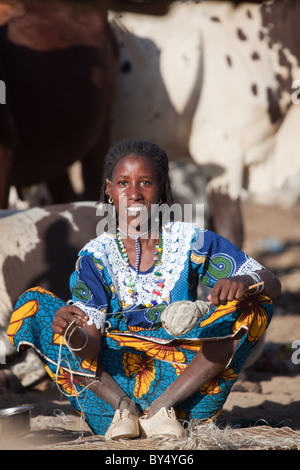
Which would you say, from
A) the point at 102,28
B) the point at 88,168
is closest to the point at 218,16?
the point at 102,28

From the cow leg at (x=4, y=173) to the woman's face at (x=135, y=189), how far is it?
6.49ft

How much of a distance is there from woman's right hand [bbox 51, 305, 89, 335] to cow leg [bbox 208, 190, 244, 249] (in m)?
3.06

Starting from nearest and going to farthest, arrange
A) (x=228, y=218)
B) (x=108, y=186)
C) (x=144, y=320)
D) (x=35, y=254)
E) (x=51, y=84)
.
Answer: (x=144, y=320), (x=108, y=186), (x=35, y=254), (x=51, y=84), (x=228, y=218)

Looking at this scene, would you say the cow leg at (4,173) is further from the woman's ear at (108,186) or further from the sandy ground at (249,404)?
the woman's ear at (108,186)

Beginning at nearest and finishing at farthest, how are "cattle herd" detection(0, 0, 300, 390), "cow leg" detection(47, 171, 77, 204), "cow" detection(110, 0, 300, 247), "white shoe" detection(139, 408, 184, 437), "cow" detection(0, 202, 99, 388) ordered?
"white shoe" detection(139, 408, 184, 437), "cow" detection(0, 202, 99, 388), "cattle herd" detection(0, 0, 300, 390), "cow" detection(110, 0, 300, 247), "cow leg" detection(47, 171, 77, 204)

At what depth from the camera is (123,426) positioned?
8.16 ft

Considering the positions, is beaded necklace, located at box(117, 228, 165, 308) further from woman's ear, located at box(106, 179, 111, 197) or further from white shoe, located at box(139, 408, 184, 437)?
white shoe, located at box(139, 408, 184, 437)

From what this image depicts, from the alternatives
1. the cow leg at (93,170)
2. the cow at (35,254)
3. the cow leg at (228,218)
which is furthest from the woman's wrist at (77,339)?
the cow leg at (93,170)

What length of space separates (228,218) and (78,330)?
3.14 meters

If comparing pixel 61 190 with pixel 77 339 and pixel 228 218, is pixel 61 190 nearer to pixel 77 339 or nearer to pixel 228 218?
pixel 228 218

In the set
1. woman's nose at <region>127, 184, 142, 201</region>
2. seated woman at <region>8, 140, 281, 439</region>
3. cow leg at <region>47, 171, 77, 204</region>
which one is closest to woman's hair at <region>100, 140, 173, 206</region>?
seated woman at <region>8, 140, 281, 439</region>

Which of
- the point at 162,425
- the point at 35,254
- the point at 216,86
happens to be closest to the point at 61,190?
the point at 216,86

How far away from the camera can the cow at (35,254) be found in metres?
3.62

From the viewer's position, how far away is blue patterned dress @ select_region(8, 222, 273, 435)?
260 centimetres
